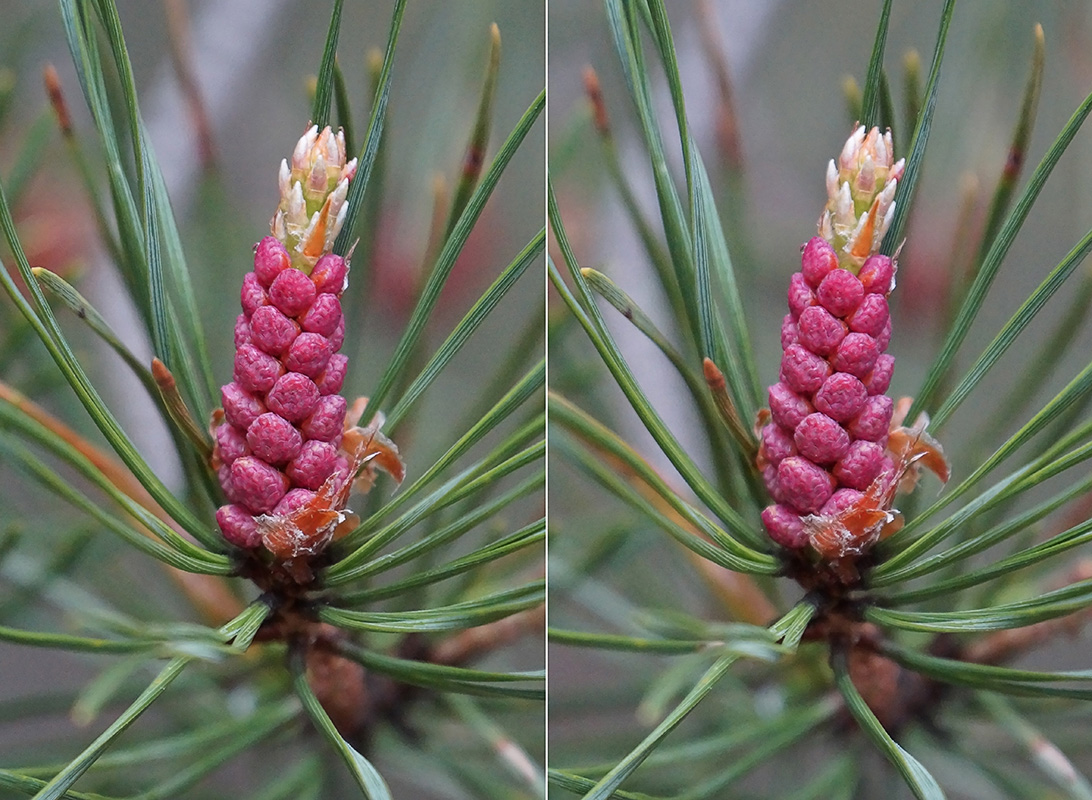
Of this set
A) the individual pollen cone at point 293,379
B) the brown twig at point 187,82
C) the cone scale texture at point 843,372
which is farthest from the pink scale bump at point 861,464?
the brown twig at point 187,82

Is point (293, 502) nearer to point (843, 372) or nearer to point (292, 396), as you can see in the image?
point (292, 396)

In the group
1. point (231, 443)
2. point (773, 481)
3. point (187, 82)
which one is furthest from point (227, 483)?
point (187, 82)

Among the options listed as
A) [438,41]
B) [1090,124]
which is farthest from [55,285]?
[1090,124]

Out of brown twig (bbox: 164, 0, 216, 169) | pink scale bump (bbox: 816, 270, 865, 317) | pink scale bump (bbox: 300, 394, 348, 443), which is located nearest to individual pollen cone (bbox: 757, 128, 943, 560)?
pink scale bump (bbox: 816, 270, 865, 317)

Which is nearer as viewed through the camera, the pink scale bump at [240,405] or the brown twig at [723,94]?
the pink scale bump at [240,405]

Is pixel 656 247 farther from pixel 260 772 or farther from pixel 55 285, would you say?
pixel 260 772

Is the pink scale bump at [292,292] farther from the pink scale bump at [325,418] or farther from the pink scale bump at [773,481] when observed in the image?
the pink scale bump at [773,481]

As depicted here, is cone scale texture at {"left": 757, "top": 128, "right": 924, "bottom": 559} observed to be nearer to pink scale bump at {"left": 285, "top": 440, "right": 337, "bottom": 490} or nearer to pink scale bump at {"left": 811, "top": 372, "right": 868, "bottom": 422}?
pink scale bump at {"left": 811, "top": 372, "right": 868, "bottom": 422}
